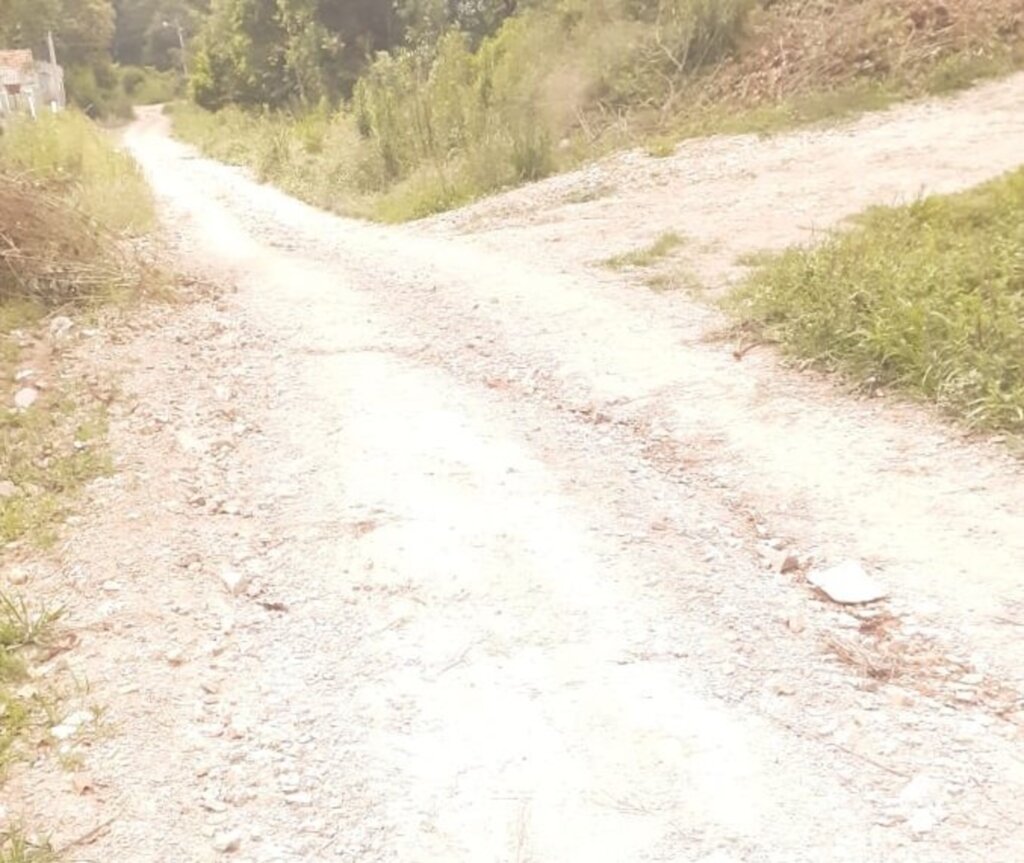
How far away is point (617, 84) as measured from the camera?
1313 centimetres

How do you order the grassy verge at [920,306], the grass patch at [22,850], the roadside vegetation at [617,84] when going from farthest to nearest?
the roadside vegetation at [617,84], the grassy verge at [920,306], the grass patch at [22,850]

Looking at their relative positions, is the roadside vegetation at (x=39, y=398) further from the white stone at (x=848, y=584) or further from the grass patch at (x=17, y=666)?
the white stone at (x=848, y=584)

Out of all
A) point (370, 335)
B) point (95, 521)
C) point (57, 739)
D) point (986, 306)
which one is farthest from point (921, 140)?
point (57, 739)

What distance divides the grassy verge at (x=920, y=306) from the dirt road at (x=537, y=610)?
240 millimetres

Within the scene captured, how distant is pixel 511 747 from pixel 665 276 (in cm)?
493

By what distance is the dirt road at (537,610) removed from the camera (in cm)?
251

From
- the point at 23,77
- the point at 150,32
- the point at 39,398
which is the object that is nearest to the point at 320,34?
the point at 39,398

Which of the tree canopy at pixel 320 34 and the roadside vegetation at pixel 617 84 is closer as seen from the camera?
the roadside vegetation at pixel 617 84

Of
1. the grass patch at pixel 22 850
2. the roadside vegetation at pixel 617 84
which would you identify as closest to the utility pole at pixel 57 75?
the roadside vegetation at pixel 617 84

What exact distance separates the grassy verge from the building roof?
1383 inches

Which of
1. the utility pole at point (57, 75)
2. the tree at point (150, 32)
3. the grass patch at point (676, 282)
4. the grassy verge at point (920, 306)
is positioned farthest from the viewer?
the tree at point (150, 32)

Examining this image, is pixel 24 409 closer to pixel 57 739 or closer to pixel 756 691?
pixel 57 739

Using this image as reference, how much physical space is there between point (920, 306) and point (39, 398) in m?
4.88

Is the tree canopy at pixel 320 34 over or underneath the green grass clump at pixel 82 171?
over
